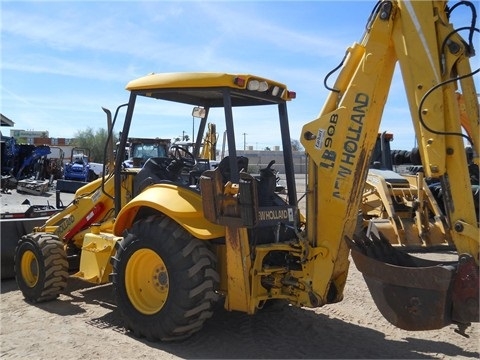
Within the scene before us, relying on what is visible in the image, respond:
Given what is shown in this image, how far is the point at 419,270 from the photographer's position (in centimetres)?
362

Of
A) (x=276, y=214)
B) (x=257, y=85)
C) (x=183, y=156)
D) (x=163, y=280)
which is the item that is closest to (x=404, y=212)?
(x=183, y=156)

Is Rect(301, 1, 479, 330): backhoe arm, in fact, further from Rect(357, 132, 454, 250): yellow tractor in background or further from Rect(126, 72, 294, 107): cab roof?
Rect(357, 132, 454, 250): yellow tractor in background

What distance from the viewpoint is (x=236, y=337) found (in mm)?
4855

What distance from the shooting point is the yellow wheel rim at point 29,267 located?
6.12 m

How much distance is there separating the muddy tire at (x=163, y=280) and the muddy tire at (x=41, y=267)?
1.14 m

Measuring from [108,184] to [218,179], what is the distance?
223cm

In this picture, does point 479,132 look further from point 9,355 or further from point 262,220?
point 9,355

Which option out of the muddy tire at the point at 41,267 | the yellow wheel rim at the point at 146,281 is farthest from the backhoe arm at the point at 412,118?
the muddy tire at the point at 41,267

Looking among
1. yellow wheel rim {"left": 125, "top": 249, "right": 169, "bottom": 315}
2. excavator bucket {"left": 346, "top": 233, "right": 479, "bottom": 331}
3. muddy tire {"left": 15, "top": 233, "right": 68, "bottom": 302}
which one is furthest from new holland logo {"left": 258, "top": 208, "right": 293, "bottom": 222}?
muddy tire {"left": 15, "top": 233, "right": 68, "bottom": 302}

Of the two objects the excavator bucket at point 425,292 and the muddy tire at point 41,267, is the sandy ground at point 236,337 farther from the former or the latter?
the excavator bucket at point 425,292

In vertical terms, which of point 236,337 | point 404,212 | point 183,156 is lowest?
point 236,337

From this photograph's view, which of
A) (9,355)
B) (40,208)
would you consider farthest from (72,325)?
(40,208)

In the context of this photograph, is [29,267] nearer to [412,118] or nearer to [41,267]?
[41,267]

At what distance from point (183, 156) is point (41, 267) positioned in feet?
6.53
